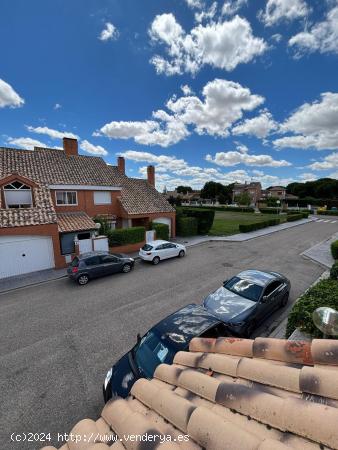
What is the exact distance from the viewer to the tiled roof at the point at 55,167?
16.0m

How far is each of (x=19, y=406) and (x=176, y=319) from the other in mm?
3874

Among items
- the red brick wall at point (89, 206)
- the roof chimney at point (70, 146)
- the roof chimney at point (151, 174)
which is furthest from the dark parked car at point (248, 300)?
the roof chimney at point (70, 146)

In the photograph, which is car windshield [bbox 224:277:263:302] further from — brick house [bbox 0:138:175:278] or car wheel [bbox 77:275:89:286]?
brick house [bbox 0:138:175:278]

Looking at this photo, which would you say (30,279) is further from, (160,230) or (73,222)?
(160,230)

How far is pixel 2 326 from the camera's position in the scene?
774 cm

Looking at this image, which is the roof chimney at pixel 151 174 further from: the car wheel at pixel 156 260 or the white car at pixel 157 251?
the car wheel at pixel 156 260

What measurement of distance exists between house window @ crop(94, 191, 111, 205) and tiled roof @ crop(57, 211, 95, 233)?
202 centimetres

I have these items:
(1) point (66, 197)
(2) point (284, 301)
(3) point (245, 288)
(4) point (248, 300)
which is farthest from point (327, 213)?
(1) point (66, 197)

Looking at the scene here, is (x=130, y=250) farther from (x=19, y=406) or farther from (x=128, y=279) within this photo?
(x=19, y=406)

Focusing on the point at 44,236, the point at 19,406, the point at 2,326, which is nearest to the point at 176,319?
the point at 19,406

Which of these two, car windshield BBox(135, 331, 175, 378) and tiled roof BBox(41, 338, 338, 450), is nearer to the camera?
tiled roof BBox(41, 338, 338, 450)

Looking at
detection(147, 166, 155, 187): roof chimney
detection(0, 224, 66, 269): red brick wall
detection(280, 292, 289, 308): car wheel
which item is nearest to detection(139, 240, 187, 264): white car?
detection(0, 224, 66, 269): red brick wall

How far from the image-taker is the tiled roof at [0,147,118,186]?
1602cm

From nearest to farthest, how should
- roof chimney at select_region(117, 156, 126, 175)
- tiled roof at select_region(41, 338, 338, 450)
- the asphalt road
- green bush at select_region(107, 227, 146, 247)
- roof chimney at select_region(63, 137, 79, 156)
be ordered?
1. tiled roof at select_region(41, 338, 338, 450)
2. the asphalt road
3. green bush at select_region(107, 227, 146, 247)
4. roof chimney at select_region(63, 137, 79, 156)
5. roof chimney at select_region(117, 156, 126, 175)
